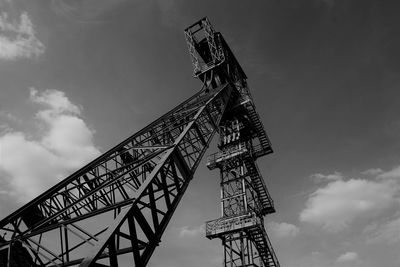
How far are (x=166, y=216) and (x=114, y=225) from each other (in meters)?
2.56

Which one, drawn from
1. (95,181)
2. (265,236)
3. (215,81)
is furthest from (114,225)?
(215,81)

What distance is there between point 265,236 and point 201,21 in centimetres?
1616

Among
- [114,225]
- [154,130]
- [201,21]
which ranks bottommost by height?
[114,225]

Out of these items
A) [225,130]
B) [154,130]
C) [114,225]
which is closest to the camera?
[114,225]

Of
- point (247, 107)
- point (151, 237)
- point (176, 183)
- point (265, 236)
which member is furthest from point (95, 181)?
point (247, 107)

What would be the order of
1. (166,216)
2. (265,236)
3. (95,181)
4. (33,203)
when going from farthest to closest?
(265,236) < (95,181) < (33,203) < (166,216)

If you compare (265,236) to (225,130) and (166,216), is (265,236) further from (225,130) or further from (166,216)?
(166,216)

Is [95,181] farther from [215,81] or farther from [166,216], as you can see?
[215,81]

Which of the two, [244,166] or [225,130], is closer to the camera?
[244,166]

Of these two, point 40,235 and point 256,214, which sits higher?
point 256,214

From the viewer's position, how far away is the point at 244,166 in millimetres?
21625

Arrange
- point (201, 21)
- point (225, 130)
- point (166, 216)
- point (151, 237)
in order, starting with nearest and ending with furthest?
point (151, 237) < point (166, 216) < point (201, 21) < point (225, 130)

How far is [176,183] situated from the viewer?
872 centimetres

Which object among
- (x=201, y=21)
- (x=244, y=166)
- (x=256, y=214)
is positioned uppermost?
(x=201, y=21)
